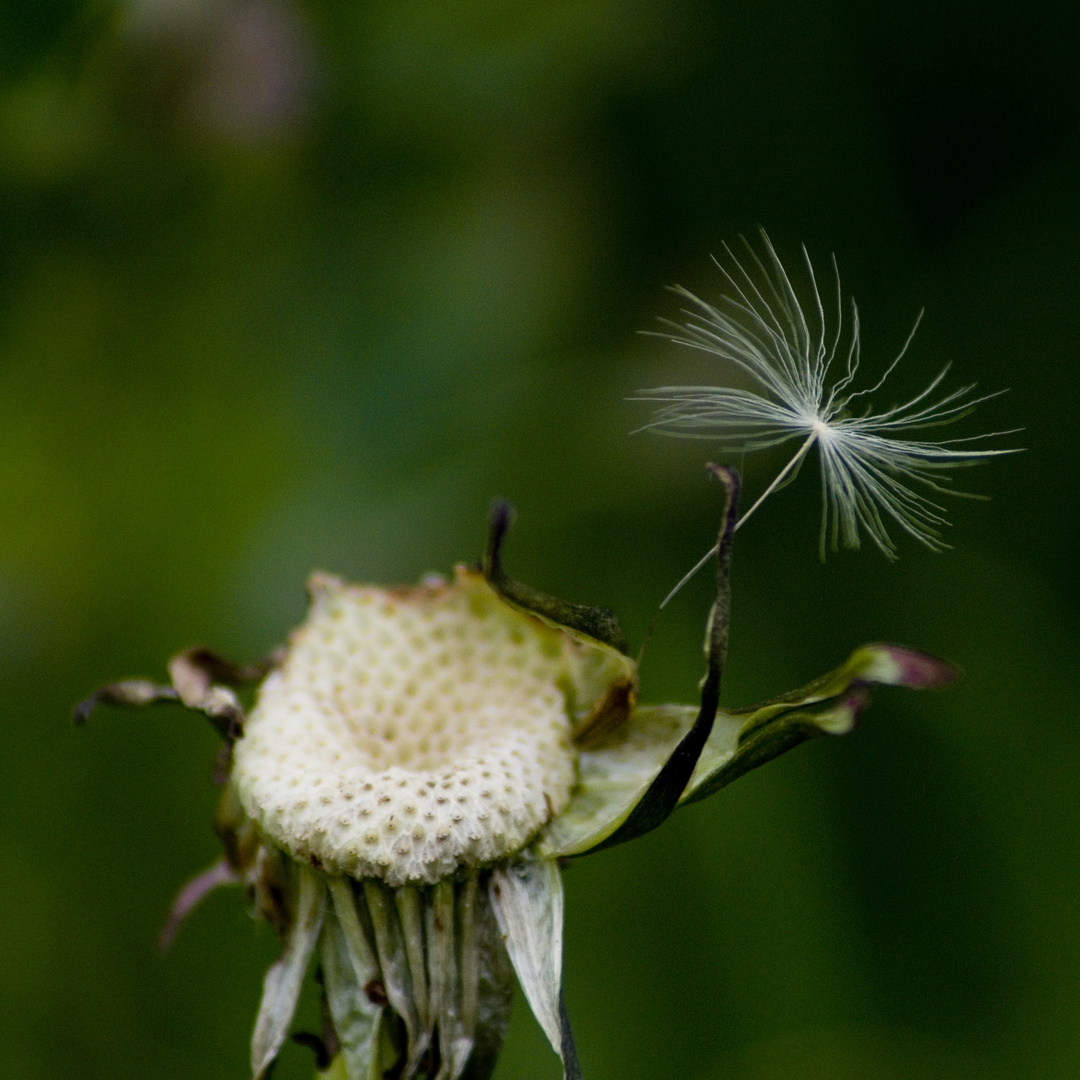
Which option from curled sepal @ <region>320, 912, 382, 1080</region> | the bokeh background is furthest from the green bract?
the bokeh background

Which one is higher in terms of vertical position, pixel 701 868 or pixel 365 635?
pixel 365 635

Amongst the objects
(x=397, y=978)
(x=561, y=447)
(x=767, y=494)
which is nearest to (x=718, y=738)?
(x=767, y=494)

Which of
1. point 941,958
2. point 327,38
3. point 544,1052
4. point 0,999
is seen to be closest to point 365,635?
point 544,1052

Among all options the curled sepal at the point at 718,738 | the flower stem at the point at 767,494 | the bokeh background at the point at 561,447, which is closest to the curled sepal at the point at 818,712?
the curled sepal at the point at 718,738

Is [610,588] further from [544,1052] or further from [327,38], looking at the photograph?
[327,38]

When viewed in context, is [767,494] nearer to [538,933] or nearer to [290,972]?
[538,933]

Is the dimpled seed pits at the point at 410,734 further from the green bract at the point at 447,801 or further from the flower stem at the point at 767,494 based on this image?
the flower stem at the point at 767,494
